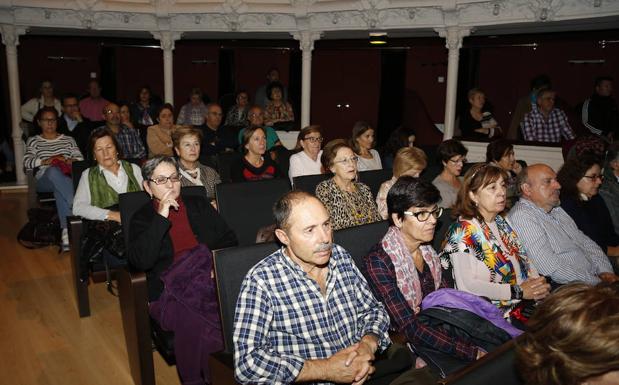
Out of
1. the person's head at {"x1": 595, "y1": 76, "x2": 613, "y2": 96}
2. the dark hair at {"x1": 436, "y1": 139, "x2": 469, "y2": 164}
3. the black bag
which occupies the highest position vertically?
the person's head at {"x1": 595, "y1": 76, "x2": 613, "y2": 96}

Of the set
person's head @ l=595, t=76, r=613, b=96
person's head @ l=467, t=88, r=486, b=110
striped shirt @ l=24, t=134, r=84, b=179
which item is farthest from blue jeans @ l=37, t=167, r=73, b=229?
person's head @ l=595, t=76, r=613, b=96

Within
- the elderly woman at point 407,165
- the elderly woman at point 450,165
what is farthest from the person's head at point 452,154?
the elderly woman at point 407,165

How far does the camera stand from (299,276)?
197 cm

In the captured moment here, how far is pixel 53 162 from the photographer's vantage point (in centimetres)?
520

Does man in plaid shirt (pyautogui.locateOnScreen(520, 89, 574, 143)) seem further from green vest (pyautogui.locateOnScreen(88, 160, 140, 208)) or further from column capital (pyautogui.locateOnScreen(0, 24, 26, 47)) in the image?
column capital (pyautogui.locateOnScreen(0, 24, 26, 47))

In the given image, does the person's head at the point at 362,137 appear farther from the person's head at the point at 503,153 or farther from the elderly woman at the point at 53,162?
the elderly woman at the point at 53,162

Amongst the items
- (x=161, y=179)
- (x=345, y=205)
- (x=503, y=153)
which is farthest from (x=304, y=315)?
(x=503, y=153)

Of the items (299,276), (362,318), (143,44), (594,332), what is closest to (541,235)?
(362,318)

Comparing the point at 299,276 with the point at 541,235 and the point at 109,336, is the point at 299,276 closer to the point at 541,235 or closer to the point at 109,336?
the point at 541,235

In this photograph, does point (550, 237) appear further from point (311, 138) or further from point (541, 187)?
point (311, 138)

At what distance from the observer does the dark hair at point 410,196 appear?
7.70 feet

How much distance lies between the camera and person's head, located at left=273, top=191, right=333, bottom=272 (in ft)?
6.41

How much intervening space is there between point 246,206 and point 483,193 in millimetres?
1646

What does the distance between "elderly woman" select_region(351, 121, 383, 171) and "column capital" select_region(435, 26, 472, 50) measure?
3.35 m
